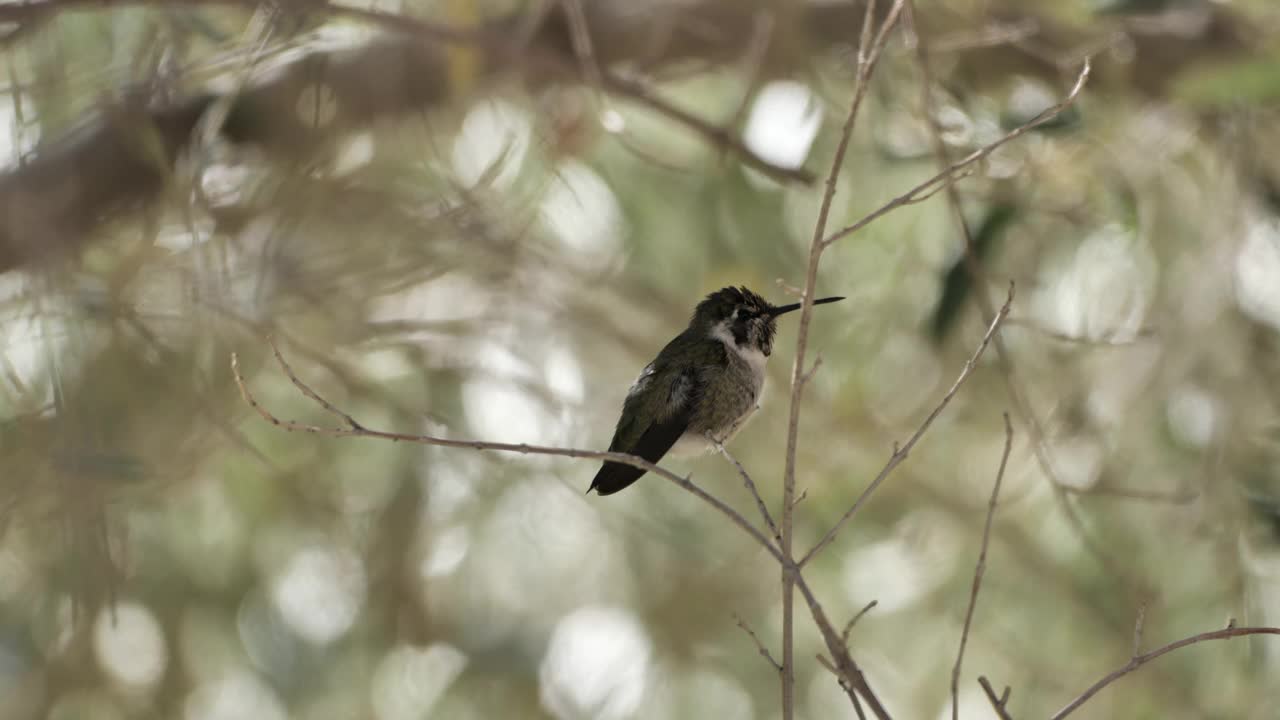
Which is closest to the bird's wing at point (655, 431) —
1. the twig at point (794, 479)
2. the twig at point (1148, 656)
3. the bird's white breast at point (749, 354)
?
the bird's white breast at point (749, 354)

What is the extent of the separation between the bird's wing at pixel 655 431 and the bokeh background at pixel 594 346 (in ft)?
1.34

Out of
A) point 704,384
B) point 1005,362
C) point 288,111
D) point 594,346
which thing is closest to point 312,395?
point 704,384

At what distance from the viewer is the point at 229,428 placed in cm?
286

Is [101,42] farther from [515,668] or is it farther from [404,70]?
[515,668]

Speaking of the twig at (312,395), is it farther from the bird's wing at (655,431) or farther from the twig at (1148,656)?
the twig at (1148,656)

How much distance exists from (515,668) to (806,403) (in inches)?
60.1

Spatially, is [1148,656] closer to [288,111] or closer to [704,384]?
[704,384]

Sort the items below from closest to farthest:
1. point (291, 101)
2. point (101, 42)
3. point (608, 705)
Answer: point (291, 101)
point (101, 42)
point (608, 705)

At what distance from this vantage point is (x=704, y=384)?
109 inches

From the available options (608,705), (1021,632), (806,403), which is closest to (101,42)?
(806,403)

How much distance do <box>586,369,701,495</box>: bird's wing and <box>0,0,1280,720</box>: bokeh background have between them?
41cm

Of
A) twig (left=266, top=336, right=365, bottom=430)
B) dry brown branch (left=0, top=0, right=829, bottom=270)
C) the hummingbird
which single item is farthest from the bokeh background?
twig (left=266, top=336, right=365, bottom=430)

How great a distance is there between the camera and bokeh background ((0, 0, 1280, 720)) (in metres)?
3.31

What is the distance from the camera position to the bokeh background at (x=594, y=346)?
10.8ft
